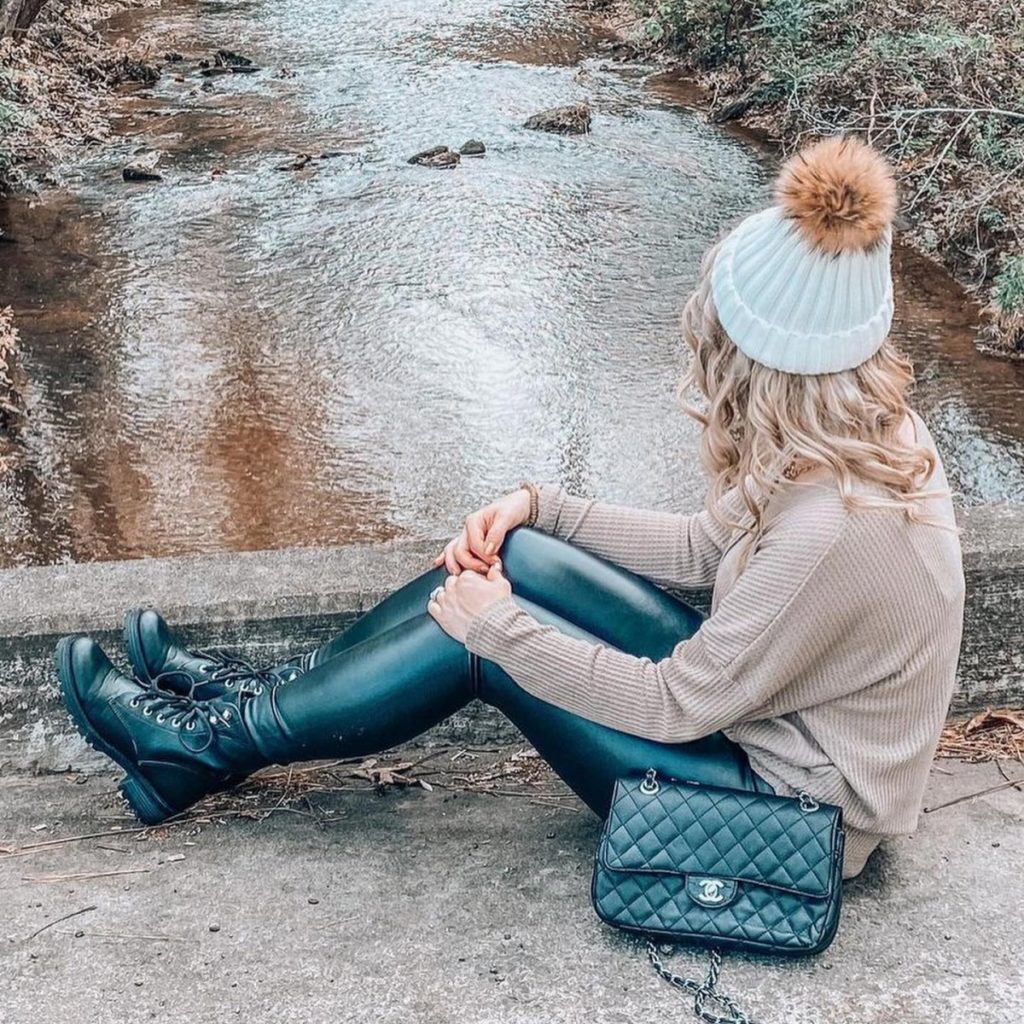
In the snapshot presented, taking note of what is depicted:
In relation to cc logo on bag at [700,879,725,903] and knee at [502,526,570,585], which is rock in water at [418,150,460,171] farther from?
cc logo on bag at [700,879,725,903]

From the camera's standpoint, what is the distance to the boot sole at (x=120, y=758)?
2408 mm

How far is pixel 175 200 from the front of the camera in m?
7.98

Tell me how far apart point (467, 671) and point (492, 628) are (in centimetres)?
16

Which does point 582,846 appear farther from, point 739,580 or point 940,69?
point 940,69

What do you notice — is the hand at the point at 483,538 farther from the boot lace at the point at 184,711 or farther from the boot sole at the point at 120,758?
the boot sole at the point at 120,758

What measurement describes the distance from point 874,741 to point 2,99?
25.1 ft

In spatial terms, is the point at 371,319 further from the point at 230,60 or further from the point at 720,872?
the point at 230,60

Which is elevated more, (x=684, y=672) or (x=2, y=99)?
(x=684, y=672)

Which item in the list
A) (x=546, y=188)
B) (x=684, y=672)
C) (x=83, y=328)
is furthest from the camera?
(x=546, y=188)

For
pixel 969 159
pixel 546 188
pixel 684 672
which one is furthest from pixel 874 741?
pixel 546 188

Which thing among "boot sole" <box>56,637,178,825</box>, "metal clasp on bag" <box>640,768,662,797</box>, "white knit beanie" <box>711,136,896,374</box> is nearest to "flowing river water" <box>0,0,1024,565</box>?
"boot sole" <box>56,637,178,825</box>

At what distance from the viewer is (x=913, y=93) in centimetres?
745

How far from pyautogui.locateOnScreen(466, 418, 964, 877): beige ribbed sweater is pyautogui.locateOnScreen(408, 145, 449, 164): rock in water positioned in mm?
6824

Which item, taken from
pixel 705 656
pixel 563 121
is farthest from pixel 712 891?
pixel 563 121
